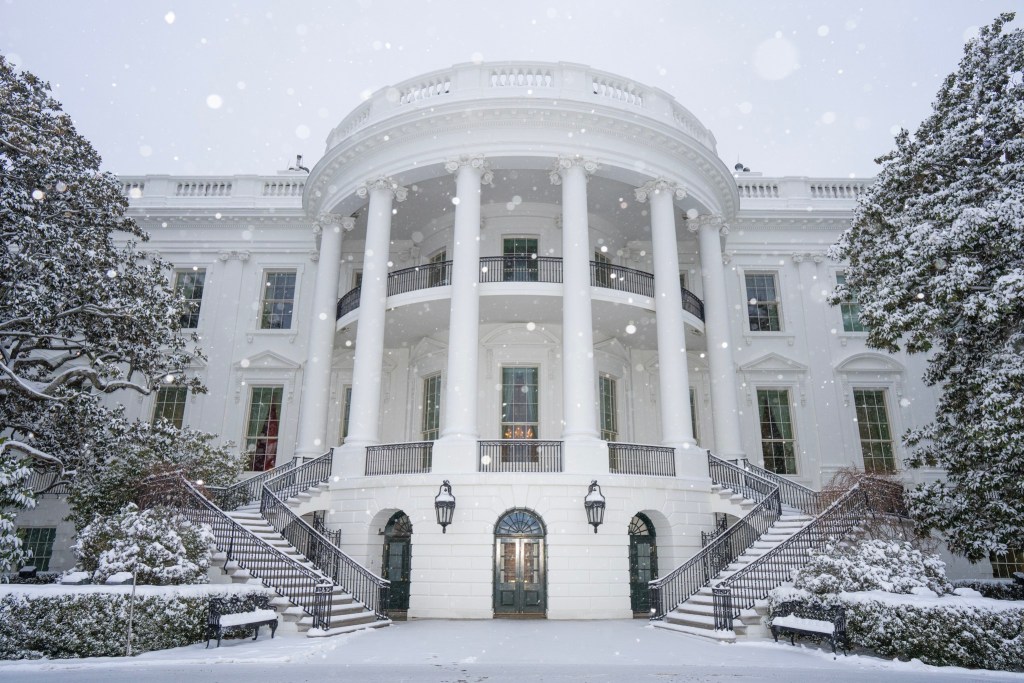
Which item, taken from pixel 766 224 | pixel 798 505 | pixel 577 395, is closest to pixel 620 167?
pixel 577 395

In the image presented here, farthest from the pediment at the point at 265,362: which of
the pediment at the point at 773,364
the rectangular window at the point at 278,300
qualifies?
the pediment at the point at 773,364

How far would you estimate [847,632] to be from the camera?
32.2 ft

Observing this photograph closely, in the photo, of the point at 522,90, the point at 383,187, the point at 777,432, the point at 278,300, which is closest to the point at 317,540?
the point at 383,187

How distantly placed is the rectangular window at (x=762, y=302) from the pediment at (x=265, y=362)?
14893 mm

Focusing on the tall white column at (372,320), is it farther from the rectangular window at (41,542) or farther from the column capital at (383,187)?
the rectangular window at (41,542)

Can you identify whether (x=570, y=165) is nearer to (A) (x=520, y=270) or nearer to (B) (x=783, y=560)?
(A) (x=520, y=270)

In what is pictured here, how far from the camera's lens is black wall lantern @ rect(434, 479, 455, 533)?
45.3 feet

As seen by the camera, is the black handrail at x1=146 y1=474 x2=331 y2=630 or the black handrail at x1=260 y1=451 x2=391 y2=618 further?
the black handrail at x1=260 y1=451 x2=391 y2=618

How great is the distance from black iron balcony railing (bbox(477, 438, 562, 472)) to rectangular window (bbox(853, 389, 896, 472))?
11.0 metres

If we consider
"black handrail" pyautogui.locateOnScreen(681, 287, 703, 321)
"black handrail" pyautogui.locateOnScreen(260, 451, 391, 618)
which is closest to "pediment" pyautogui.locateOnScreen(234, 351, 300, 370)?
"black handrail" pyautogui.locateOnScreen(260, 451, 391, 618)

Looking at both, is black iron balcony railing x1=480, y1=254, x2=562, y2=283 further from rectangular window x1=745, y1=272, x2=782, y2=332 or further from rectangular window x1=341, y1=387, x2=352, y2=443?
rectangular window x1=745, y1=272, x2=782, y2=332

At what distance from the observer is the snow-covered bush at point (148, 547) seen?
1080 centimetres

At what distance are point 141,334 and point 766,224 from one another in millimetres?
18856

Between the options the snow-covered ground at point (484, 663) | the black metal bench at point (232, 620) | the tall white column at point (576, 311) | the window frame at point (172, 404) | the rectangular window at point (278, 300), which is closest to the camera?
the snow-covered ground at point (484, 663)
